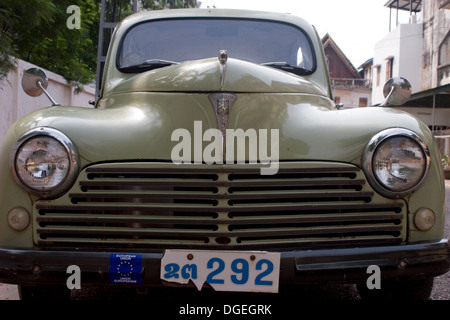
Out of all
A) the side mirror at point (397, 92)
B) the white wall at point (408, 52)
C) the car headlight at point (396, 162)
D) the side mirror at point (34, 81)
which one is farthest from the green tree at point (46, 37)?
the white wall at point (408, 52)

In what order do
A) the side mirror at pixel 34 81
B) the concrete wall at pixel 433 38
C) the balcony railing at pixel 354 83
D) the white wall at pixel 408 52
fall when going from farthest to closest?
the balcony railing at pixel 354 83 → the white wall at pixel 408 52 → the concrete wall at pixel 433 38 → the side mirror at pixel 34 81

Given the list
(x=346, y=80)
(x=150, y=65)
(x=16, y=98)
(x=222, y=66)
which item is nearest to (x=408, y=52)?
(x=346, y=80)

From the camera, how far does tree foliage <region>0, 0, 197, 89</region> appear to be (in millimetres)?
5555

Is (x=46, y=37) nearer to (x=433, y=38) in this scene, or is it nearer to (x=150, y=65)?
(x=150, y=65)

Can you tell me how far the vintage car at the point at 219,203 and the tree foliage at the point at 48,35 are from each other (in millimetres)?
3848

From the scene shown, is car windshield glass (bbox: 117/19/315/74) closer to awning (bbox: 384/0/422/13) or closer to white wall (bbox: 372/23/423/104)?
white wall (bbox: 372/23/423/104)

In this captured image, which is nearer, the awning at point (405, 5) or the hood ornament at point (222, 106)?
the hood ornament at point (222, 106)


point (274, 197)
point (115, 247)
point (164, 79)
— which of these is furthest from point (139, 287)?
point (164, 79)

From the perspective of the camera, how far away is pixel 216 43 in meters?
3.52

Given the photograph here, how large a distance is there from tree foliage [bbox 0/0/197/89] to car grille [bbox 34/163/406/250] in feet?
13.1

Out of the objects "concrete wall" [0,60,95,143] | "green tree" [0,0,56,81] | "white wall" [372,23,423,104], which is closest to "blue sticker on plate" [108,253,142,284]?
"green tree" [0,0,56,81]

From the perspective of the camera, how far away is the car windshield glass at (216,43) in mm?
3441

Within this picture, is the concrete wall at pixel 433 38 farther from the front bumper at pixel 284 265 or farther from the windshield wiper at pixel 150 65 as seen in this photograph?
the front bumper at pixel 284 265

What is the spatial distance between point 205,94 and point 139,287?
3.18ft
